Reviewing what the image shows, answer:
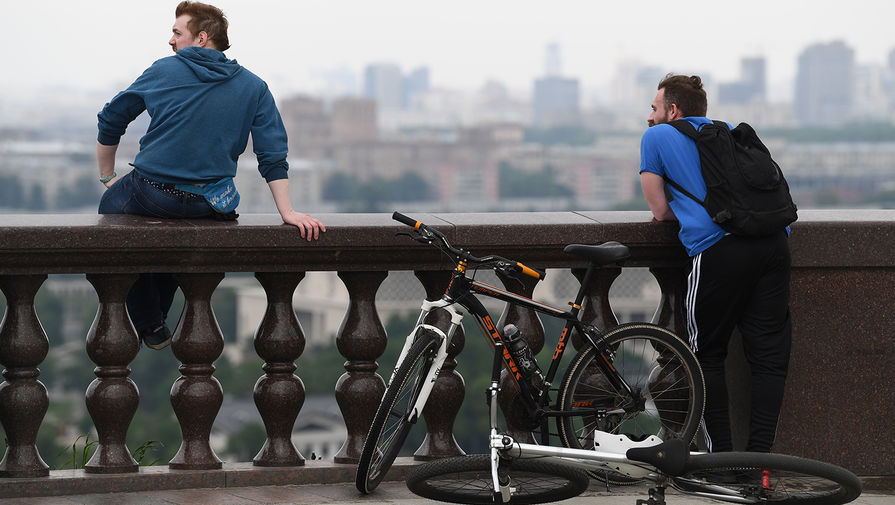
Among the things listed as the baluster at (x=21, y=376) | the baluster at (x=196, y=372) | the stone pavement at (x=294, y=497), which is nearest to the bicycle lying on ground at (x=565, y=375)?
the stone pavement at (x=294, y=497)

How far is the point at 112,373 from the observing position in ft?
13.3

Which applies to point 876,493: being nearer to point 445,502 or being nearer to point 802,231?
point 802,231

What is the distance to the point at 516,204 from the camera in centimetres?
17450

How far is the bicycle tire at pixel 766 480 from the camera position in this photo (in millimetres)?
3477

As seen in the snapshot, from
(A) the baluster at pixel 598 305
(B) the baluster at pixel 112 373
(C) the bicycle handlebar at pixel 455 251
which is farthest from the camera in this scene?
(A) the baluster at pixel 598 305

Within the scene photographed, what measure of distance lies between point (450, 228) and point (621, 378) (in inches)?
29.4

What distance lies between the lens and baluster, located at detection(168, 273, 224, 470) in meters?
4.10

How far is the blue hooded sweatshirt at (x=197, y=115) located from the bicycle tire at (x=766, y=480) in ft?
5.51

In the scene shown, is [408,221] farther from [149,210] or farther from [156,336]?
[156,336]

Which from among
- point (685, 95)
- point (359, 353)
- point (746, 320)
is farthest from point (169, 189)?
point (746, 320)

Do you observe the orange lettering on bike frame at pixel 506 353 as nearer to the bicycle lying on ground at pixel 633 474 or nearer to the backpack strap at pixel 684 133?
the bicycle lying on ground at pixel 633 474

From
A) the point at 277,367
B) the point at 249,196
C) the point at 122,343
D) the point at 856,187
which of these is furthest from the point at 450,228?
the point at 856,187

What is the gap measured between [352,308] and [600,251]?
86 cm

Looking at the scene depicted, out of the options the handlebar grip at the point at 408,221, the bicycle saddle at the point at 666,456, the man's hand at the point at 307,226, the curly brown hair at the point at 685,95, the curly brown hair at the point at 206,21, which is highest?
the curly brown hair at the point at 206,21
